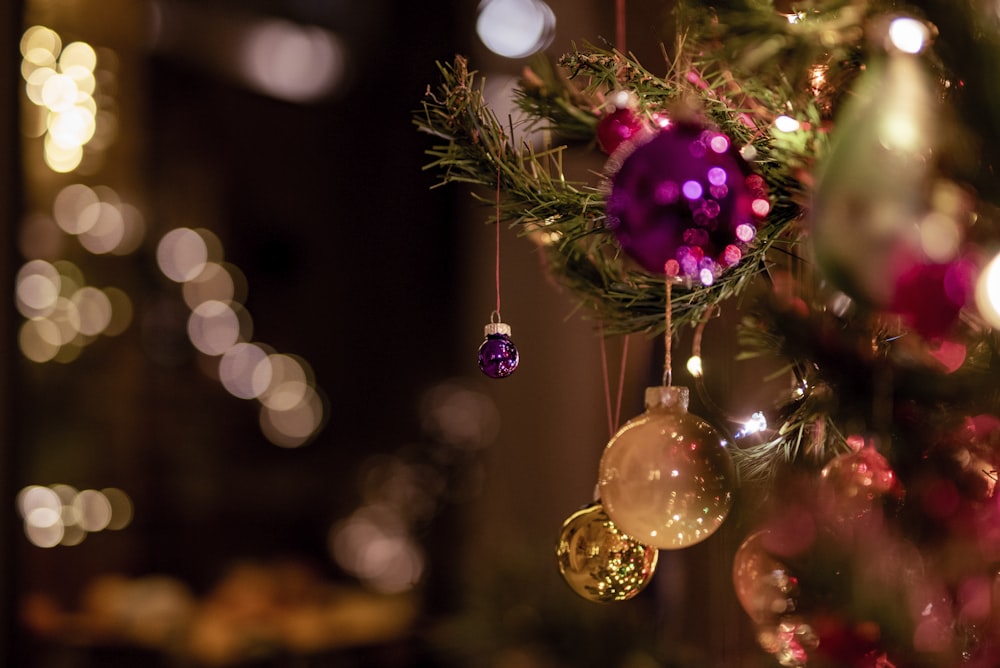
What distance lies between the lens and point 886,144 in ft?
0.85

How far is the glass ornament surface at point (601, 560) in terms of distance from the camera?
17.1 inches

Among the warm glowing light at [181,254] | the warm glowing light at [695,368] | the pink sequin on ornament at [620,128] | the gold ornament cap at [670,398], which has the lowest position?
the gold ornament cap at [670,398]

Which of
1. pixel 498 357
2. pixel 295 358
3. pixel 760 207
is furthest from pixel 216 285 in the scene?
pixel 760 207

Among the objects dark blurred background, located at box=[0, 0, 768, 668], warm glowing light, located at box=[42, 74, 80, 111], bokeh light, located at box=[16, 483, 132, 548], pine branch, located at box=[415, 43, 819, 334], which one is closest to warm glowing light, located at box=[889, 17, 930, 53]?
pine branch, located at box=[415, 43, 819, 334]

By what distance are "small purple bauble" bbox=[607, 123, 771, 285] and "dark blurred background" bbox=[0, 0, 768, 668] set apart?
81cm

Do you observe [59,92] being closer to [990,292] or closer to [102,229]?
[102,229]

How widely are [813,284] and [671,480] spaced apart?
9 cm

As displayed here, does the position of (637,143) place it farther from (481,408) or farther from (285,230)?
(285,230)

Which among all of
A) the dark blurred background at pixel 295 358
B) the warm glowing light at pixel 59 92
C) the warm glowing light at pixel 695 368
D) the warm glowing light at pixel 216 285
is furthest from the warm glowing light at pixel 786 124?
the warm glowing light at pixel 216 285

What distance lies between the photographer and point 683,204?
35 centimetres

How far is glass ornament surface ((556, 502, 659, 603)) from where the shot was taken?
433 millimetres

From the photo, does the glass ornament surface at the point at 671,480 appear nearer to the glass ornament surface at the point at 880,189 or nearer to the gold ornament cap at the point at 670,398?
the gold ornament cap at the point at 670,398

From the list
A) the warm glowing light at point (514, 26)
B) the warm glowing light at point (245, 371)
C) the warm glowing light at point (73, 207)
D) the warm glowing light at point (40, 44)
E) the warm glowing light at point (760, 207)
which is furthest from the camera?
the warm glowing light at point (245, 371)

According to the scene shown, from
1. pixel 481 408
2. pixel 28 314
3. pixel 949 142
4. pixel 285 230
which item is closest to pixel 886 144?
pixel 949 142
